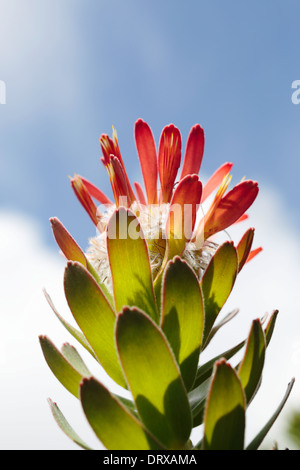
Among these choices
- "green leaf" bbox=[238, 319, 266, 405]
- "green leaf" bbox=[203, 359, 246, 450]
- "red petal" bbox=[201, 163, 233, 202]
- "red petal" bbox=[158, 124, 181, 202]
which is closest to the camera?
"green leaf" bbox=[203, 359, 246, 450]

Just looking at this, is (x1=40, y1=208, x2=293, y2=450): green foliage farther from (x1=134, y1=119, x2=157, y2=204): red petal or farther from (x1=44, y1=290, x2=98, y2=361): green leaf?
(x1=134, y1=119, x2=157, y2=204): red petal

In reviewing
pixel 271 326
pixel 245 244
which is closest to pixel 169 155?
pixel 245 244

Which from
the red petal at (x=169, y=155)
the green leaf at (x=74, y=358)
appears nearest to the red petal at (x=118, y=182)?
the red petal at (x=169, y=155)

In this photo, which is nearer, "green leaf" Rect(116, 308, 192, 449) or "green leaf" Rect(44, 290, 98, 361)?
"green leaf" Rect(116, 308, 192, 449)

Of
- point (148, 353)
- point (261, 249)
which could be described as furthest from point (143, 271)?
point (261, 249)

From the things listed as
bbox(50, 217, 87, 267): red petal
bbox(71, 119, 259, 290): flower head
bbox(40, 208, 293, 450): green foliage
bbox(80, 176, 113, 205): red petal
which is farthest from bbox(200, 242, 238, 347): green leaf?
bbox(80, 176, 113, 205): red petal

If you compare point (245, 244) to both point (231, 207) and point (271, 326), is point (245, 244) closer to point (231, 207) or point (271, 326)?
point (231, 207)
